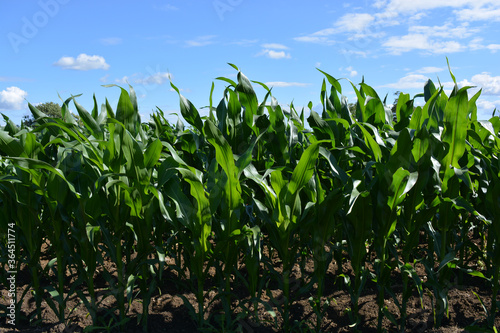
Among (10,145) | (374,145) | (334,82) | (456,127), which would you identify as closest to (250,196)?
(374,145)

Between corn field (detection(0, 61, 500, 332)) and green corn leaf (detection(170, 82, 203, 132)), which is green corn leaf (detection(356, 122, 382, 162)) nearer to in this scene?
corn field (detection(0, 61, 500, 332))

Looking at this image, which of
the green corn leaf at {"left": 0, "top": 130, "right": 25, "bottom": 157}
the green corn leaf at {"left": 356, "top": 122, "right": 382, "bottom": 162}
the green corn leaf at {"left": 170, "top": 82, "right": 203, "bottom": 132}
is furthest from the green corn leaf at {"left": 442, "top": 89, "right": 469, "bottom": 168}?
the green corn leaf at {"left": 0, "top": 130, "right": 25, "bottom": 157}

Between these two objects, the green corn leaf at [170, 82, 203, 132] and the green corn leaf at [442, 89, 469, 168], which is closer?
the green corn leaf at [442, 89, 469, 168]

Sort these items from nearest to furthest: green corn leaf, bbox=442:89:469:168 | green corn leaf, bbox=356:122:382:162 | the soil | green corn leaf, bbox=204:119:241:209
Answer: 1. green corn leaf, bbox=204:119:241:209
2. green corn leaf, bbox=356:122:382:162
3. green corn leaf, bbox=442:89:469:168
4. the soil

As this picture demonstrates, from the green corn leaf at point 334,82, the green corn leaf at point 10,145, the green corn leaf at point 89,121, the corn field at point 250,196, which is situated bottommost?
the corn field at point 250,196

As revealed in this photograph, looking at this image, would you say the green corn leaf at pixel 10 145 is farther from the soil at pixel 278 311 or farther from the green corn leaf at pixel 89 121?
the soil at pixel 278 311

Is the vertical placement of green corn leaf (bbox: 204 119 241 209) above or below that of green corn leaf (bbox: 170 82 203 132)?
below

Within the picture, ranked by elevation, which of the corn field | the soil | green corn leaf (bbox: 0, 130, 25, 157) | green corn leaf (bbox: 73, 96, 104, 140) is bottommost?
the soil

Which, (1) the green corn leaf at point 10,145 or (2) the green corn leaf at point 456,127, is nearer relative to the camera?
(1) the green corn leaf at point 10,145

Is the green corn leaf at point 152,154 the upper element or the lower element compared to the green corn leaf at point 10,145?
lower

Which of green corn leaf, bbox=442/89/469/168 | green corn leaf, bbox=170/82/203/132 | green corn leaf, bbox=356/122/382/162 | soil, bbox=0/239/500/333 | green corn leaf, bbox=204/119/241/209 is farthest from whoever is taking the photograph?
green corn leaf, bbox=170/82/203/132

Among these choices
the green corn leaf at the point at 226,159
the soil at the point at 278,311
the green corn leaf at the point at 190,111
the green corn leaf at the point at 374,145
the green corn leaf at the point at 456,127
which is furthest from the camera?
the green corn leaf at the point at 190,111

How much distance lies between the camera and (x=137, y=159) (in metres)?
2.15

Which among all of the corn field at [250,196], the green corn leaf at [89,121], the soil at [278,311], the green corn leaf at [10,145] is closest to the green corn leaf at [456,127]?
the corn field at [250,196]
